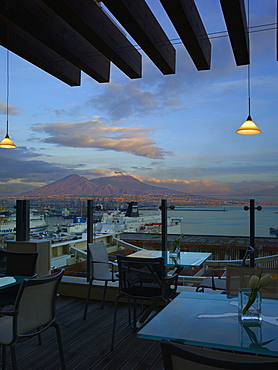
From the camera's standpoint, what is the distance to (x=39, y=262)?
19.1 feet

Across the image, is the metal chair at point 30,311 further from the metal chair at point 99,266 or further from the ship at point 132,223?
the ship at point 132,223

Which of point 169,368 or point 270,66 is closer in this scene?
point 169,368

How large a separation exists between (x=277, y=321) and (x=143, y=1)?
3.50 m

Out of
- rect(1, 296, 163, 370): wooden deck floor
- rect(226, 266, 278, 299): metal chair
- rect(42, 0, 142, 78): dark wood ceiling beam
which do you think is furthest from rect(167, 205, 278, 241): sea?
rect(42, 0, 142, 78): dark wood ceiling beam

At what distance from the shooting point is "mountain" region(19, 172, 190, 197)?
21.5ft

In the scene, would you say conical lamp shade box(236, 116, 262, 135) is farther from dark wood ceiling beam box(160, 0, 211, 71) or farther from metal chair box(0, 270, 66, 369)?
metal chair box(0, 270, 66, 369)

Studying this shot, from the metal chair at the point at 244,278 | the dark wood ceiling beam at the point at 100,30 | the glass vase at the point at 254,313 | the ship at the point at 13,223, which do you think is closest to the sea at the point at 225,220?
the metal chair at the point at 244,278

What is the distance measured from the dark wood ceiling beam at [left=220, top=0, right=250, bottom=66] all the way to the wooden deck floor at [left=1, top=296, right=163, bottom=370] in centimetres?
360

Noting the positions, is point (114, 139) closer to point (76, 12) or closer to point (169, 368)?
point (76, 12)

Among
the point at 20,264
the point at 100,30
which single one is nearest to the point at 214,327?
the point at 20,264

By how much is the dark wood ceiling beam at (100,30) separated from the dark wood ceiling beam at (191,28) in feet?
3.03

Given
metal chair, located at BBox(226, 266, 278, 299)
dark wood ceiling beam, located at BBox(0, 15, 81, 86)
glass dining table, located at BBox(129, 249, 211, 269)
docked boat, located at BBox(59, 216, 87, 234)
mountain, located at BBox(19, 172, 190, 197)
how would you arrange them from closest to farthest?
metal chair, located at BBox(226, 266, 278, 299), glass dining table, located at BBox(129, 249, 211, 269), dark wood ceiling beam, located at BBox(0, 15, 81, 86), docked boat, located at BBox(59, 216, 87, 234), mountain, located at BBox(19, 172, 190, 197)

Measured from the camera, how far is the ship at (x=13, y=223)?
6156 millimetres

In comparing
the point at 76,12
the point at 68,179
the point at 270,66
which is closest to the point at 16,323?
the point at 76,12
